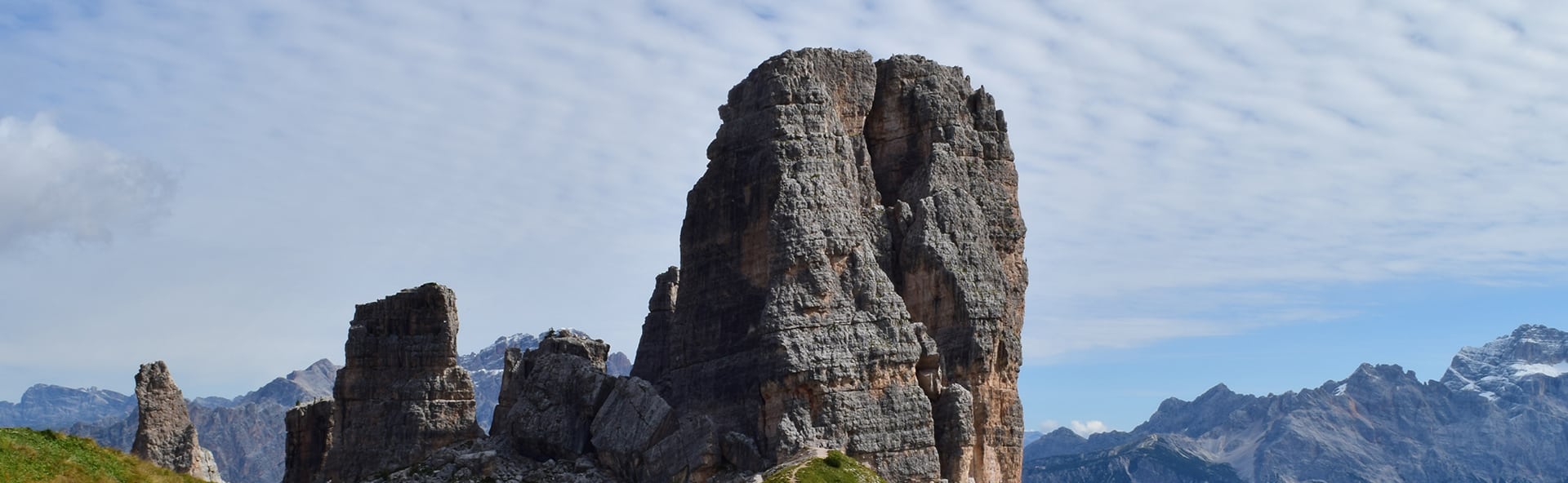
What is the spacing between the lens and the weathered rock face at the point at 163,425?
433 ft

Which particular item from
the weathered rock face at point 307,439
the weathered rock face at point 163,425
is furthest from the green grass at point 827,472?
the weathered rock face at point 163,425

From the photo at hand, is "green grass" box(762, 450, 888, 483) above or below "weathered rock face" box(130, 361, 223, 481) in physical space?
below

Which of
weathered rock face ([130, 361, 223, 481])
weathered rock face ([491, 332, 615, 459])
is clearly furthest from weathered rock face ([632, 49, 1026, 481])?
weathered rock face ([130, 361, 223, 481])

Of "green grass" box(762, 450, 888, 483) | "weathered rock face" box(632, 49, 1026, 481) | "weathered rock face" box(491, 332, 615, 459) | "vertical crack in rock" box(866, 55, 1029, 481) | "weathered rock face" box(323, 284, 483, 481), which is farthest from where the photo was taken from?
"weathered rock face" box(323, 284, 483, 481)

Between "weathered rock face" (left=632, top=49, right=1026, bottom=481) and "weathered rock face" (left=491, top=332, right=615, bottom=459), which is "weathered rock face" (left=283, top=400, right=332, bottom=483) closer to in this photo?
"weathered rock face" (left=491, top=332, right=615, bottom=459)

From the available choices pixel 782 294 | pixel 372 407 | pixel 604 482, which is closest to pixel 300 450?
pixel 372 407

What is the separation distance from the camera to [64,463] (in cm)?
7888

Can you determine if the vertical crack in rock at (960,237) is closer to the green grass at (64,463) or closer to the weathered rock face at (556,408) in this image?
the weathered rock face at (556,408)

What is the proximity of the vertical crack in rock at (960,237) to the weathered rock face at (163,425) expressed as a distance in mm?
58315

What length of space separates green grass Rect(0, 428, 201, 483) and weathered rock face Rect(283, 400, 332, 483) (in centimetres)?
4500

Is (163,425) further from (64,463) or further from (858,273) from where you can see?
(858,273)

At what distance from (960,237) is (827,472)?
23.2m

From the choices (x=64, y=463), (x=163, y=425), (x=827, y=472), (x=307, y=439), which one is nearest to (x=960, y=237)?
(x=827, y=472)

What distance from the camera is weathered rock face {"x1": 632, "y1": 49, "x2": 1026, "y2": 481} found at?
4045 inches
